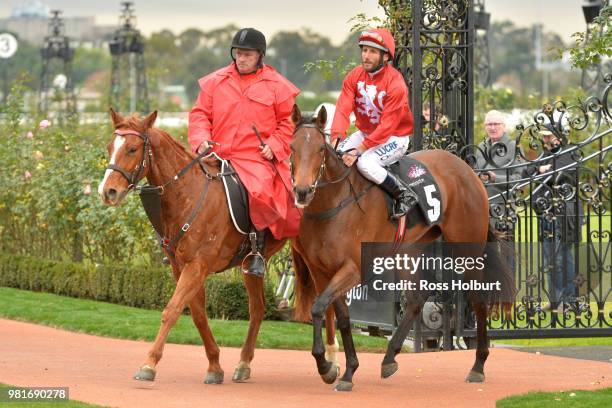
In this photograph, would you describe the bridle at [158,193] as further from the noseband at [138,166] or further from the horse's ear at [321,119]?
the horse's ear at [321,119]

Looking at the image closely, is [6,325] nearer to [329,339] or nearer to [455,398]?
[329,339]

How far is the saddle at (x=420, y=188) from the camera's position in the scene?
9477 mm

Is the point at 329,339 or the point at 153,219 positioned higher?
the point at 153,219

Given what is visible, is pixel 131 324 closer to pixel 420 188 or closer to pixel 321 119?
pixel 420 188

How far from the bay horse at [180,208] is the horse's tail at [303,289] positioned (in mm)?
685

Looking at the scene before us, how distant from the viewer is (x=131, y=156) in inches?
337

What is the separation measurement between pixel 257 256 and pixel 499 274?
2118 millimetres

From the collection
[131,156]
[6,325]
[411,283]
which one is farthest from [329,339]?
[6,325]

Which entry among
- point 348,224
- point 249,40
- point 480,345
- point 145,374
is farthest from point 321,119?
point 480,345

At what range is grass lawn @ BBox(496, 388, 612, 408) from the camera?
810 cm

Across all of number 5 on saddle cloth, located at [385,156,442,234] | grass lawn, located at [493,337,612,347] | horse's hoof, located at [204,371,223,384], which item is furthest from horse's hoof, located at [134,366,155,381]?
grass lawn, located at [493,337,612,347]

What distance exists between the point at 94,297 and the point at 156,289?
1412 millimetres

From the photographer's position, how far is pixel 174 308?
850cm

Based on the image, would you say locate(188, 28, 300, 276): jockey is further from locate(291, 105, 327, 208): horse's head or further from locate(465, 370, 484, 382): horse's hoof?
locate(465, 370, 484, 382): horse's hoof
